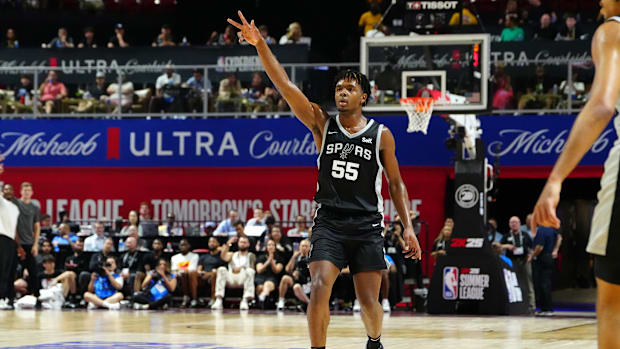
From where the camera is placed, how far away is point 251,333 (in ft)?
38.5

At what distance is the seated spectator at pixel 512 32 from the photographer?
20.4 m

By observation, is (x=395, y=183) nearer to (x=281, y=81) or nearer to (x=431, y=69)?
(x=281, y=81)

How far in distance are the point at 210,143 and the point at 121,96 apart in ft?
7.15

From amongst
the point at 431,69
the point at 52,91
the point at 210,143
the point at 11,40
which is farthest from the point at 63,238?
the point at 431,69

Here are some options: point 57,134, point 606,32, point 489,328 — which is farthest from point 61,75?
point 606,32

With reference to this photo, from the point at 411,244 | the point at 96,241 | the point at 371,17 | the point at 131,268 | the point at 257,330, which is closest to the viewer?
the point at 411,244

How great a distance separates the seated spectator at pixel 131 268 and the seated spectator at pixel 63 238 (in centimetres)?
132

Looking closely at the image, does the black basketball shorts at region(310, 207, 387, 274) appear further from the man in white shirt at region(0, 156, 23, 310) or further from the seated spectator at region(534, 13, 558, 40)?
the seated spectator at region(534, 13, 558, 40)

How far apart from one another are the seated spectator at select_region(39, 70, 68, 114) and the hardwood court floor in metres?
6.05

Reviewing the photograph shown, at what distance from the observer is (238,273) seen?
17.9 m

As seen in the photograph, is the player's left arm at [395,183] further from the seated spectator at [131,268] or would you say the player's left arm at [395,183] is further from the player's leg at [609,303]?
the seated spectator at [131,268]

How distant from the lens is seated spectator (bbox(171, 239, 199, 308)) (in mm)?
18297

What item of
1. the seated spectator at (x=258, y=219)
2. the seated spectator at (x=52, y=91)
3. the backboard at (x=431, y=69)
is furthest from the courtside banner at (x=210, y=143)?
the backboard at (x=431, y=69)

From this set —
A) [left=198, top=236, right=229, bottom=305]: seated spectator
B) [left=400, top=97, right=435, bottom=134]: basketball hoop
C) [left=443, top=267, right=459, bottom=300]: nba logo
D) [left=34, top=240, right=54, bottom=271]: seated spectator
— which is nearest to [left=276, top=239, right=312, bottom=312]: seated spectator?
[left=198, top=236, right=229, bottom=305]: seated spectator
